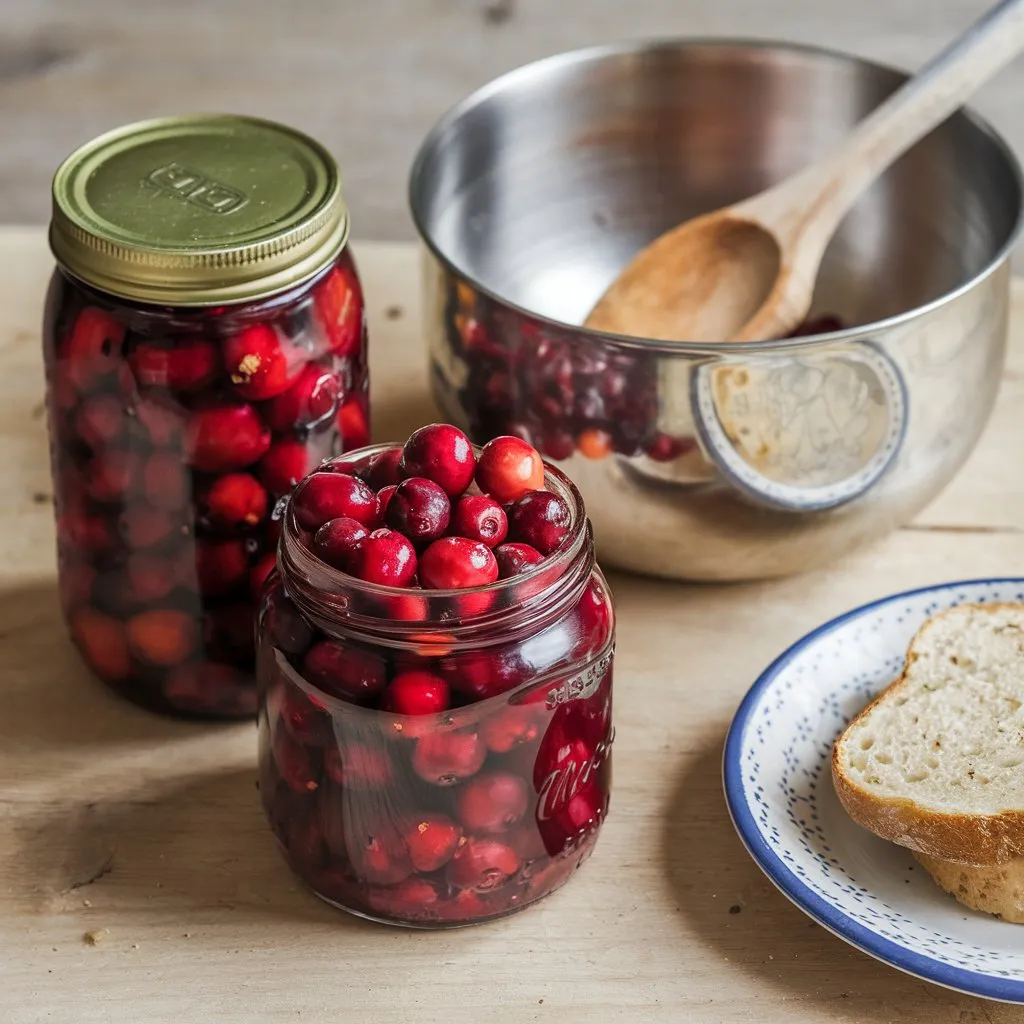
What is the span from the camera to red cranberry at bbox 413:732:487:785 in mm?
765

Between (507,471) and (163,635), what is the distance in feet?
0.87

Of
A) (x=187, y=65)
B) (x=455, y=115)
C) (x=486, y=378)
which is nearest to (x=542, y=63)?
(x=455, y=115)

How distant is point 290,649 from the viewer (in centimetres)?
81

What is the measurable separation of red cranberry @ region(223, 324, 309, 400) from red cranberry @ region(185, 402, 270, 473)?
13 millimetres

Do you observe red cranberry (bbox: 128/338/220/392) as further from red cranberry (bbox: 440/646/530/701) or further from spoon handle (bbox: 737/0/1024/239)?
spoon handle (bbox: 737/0/1024/239)

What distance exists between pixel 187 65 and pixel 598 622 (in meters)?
2.26

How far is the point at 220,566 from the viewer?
3.00 ft

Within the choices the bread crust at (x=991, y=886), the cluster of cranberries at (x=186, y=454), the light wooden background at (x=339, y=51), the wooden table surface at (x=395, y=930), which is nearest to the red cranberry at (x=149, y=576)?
the cluster of cranberries at (x=186, y=454)

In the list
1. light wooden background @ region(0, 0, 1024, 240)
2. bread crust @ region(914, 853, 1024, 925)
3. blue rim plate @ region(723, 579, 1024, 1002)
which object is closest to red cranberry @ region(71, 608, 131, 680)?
blue rim plate @ region(723, 579, 1024, 1002)

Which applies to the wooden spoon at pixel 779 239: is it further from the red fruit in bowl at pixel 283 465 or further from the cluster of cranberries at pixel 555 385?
the red fruit in bowl at pixel 283 465

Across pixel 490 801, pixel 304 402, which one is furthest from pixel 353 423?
pixel 490 801

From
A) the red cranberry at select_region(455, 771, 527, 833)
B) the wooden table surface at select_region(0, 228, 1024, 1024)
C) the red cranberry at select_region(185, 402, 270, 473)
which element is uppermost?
the red cranberry at select_region(185, 402, 270, 473)

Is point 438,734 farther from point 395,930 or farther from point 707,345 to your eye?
point 707,345

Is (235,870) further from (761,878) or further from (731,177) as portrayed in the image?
(731,177)
